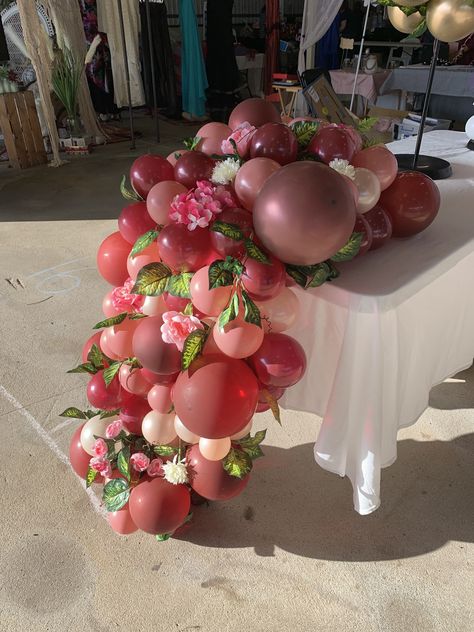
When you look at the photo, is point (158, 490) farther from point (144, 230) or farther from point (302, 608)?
point (144, 230)

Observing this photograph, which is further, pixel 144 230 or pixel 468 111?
pixel 468 111

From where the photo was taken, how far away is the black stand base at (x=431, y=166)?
1.55m

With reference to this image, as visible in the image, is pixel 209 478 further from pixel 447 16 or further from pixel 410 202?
pixel 447 16

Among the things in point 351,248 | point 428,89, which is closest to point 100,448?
point 351,248

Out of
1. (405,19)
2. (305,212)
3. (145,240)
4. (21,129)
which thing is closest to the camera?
(305,212)

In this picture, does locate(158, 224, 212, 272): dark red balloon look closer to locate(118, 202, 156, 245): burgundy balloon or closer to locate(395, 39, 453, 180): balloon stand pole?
locate(118, 202, 156, 245): burgundy balloon

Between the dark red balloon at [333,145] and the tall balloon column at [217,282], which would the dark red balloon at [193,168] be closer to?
the tall balloon column at [217,282]

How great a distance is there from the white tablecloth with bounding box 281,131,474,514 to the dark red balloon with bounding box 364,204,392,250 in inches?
1.7

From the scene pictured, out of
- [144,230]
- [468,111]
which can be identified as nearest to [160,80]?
[468,111]

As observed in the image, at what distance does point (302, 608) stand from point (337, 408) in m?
0.50

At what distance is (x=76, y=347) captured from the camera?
213 centimetres

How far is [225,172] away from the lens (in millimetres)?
1004

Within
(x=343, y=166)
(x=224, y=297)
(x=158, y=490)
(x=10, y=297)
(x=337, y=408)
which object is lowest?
(x=10, y=297)

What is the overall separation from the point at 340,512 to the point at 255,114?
108cm
